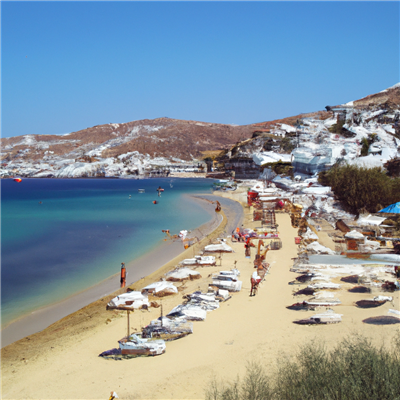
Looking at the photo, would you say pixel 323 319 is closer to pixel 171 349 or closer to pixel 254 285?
pixel 254 285

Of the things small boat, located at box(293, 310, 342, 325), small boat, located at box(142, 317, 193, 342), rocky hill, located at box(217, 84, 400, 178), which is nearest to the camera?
small boat, located at box(293, 310, 342, 325)

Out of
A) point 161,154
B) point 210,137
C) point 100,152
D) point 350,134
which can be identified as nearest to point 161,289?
point 350,134

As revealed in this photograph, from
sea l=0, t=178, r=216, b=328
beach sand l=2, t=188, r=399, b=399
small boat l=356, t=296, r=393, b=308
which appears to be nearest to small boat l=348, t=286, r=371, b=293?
beach sand l=2, t=188, r=399, b=399

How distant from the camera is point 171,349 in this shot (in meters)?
8.93

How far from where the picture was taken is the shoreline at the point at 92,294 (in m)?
11.6

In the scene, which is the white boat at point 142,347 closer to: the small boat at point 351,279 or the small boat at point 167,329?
the small boat at point 167,329

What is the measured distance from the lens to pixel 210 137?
156000 mm

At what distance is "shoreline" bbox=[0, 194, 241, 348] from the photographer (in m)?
11.6

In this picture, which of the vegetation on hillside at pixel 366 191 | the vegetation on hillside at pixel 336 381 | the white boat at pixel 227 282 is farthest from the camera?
the vegetation on hillside at pixel 366 191

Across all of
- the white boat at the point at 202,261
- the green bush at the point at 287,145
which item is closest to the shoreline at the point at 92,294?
the white boat at the point at 202,261

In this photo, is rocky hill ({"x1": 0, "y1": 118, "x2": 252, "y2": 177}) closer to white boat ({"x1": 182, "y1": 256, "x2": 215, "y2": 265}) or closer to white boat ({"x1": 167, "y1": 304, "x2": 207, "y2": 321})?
white boat ({"x1": 182, "y1": 256, "x2": 215, "y2": 265})

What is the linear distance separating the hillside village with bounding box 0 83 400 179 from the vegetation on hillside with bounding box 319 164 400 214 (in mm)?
7740

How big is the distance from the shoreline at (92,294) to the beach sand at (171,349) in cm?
57

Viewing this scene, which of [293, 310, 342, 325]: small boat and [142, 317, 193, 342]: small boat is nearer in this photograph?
[293, 310, 342, 325]: small boat
